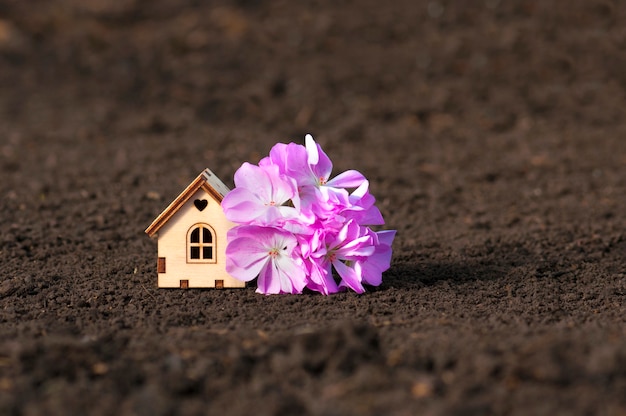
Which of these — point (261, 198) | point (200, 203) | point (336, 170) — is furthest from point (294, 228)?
point (336, 170)

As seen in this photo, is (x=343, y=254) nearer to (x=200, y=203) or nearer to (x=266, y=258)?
(x=266, y=258)

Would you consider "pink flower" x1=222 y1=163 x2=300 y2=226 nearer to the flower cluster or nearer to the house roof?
the flower cluster

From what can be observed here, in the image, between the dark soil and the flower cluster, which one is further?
the flower cluster

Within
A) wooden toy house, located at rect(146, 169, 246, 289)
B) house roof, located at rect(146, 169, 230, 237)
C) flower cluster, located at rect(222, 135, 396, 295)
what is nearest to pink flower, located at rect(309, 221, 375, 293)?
flower cluster, located at rect(222, 135, 396, 295)

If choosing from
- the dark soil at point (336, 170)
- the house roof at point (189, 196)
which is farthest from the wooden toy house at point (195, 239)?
the dark soil at point (336, 170)

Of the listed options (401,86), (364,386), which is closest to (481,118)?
(401,86)

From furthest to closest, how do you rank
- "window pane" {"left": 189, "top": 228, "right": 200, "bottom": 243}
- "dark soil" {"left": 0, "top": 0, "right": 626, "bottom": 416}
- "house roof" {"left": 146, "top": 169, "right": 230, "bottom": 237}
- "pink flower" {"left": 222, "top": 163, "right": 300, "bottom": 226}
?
"window pane" {"left": 189, "top": 228, "right": 200, "bottom": 243}
"house roof" {"left": 146, "top": 169, "right": 230, "bottom": 237}
"pink flower" {"left": 222, "top": 163, "right": 300, "bottom": 226}
"dark soil" {"left": 0, "top": 0, "right": 626, "bottom": 416}

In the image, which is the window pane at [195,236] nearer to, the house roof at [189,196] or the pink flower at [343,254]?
the house roof at [189,196]
